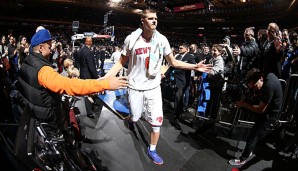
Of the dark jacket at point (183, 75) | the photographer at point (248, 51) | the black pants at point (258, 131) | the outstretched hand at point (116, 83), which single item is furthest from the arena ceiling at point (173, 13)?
the outstretched hand at point (116, 83)

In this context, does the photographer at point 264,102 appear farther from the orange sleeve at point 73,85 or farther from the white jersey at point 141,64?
the orange sleeve at point 73,85

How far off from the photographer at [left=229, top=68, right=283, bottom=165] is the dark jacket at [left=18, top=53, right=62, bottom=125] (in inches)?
102

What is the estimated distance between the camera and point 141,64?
3270 mm

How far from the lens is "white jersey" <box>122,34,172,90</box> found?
10.6 feet

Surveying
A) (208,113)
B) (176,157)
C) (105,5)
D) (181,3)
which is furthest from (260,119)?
(105,5)

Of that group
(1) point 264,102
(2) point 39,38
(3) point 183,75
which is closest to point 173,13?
(3) point 183,75

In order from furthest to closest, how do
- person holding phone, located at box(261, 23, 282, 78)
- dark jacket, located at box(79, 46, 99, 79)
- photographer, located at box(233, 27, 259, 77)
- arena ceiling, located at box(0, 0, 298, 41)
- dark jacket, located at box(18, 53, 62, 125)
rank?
arena ceiling, located at box(0, 0, 298, 41) → dark jacket, located at box(79, 46, 99, 79) → photographer, located at box(233, 27, 259, 77) → person holding phone, located at box(261, 23, 282, 78) → dark jacket, located at box(18, 53, 62, 125)

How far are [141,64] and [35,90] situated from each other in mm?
1585

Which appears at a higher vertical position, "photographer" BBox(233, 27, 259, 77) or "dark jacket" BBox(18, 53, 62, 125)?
"photographer" BBox(233, 27, 259, 77)

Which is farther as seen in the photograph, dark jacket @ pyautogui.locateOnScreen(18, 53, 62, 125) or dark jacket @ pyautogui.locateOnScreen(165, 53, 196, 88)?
dark jacket @ pyautogui.locateOnScreen(165, 53, 196, 88)

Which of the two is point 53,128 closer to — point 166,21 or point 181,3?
point 181,3

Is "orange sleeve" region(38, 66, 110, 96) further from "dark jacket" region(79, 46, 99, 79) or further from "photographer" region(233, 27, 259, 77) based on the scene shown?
"dark jacket" region(79, 46, 99, 79)

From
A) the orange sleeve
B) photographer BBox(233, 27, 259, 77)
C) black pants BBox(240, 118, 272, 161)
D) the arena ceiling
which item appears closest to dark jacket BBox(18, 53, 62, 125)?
the orange sleeve

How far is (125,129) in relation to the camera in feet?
14.9
